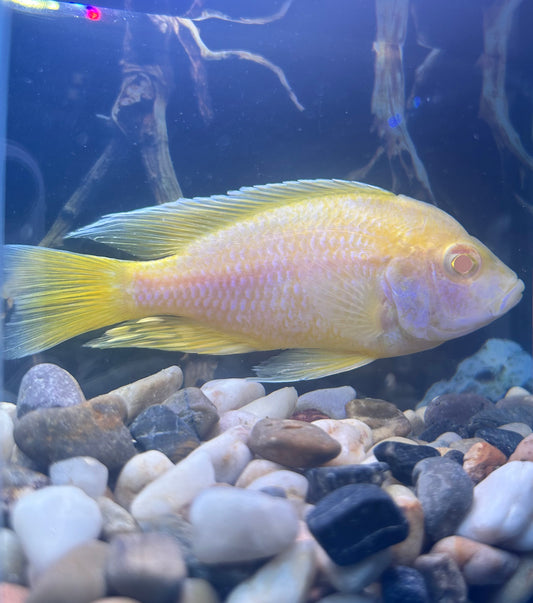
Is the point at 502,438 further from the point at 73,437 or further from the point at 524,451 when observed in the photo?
the point at 73,437

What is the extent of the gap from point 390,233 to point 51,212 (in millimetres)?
1809

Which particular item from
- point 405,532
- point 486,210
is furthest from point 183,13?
point 405,532

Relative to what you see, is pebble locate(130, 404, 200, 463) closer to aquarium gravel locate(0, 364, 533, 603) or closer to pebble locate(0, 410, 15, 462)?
aquarium gravel locate(0, 364, 533, 603)

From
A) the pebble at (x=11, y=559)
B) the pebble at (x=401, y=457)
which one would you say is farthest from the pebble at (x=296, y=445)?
the pebble at (x=11, y=559)

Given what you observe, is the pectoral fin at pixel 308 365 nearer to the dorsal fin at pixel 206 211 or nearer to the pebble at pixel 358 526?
the dorsal fin at pixel 206 211

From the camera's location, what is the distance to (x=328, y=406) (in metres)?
2.48

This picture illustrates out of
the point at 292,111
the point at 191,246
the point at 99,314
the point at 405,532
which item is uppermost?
the point at 292,111

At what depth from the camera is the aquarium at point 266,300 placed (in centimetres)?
112

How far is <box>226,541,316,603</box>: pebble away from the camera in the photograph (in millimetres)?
1042

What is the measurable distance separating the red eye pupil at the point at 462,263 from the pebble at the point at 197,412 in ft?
4.03

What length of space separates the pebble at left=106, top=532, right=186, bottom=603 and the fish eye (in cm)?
162

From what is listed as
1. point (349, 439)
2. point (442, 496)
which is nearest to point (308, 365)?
point (349, 439)

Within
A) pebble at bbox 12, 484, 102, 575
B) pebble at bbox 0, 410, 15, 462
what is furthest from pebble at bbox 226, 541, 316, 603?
pebble at bbox 0, 410, 15, 462

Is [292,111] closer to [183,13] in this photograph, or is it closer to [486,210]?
[183,13]
